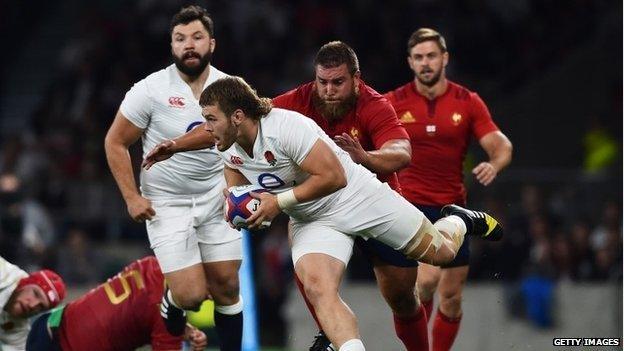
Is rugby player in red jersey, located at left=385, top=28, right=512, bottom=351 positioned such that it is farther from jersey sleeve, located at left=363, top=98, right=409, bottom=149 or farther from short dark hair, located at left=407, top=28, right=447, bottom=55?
jersey sleeve, located at left=363, top=98, right=409, bottom=149

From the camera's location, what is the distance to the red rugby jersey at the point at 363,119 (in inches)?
339

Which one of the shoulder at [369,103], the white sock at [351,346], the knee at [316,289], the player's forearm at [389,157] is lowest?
the white sock at [351,346]

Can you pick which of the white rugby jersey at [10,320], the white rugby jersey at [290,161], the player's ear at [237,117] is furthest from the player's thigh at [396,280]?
the white rugby jersey at [10,320]

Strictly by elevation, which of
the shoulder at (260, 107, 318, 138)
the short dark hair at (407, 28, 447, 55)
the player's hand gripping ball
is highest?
the short dark hair at (407, 28, 447, 55)

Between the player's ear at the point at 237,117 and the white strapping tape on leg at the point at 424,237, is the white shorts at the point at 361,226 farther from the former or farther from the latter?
the player's ear at the point at 237,117

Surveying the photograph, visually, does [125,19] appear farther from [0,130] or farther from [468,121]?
[468,121]

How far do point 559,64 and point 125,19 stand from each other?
22.0 feet

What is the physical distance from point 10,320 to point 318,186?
296 centimetres

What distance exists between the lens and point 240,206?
7.88 metres

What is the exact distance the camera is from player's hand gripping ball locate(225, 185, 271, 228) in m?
7.87

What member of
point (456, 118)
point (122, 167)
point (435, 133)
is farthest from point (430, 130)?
point (122, 167)

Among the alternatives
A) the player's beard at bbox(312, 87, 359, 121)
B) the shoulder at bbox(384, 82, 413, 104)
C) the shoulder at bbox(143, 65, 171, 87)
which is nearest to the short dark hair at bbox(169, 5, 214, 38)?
the shoulder at bbox(143, 65, 171, 87)

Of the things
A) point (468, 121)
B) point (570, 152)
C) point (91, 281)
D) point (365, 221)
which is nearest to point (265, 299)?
point (91, 281)

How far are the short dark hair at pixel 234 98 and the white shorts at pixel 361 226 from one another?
0.78 m
